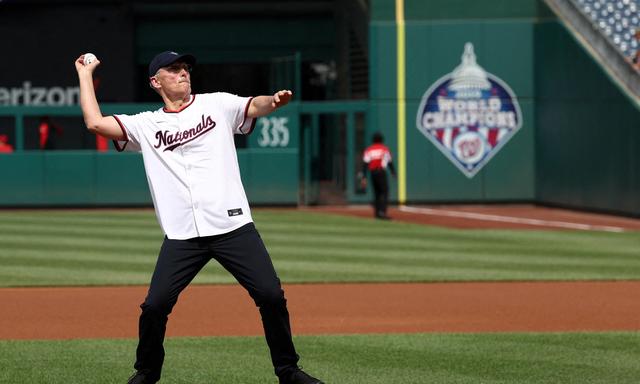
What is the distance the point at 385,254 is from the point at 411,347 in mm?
8189

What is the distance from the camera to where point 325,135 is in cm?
3120

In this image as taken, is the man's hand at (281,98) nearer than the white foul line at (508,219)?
Yes

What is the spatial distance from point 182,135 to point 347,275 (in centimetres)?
833

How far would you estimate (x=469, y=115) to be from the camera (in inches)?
1211

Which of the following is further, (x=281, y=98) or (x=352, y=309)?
(x=352, y=309)

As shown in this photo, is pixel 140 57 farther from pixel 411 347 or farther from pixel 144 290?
pixel 411 347

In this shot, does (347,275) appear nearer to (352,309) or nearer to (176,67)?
(352,309)

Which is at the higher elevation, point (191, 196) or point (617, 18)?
point (617, 18)

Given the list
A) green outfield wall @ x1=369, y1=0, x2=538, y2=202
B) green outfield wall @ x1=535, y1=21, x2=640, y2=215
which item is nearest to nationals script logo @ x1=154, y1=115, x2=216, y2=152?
green outfield wall @ x1=535, y1=21, x2=640, y2=215

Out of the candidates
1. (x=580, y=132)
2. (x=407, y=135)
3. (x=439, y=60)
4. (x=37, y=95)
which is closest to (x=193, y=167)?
(x=580, y=132)

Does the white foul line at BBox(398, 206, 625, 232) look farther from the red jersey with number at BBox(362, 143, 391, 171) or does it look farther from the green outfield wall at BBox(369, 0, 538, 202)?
the red jersey with number at BBox(362, 143, 391, 171)

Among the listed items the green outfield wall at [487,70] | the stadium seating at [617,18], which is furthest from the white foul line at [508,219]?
the stadium seating at [617,18]

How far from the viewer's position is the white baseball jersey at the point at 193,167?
719 centimetres

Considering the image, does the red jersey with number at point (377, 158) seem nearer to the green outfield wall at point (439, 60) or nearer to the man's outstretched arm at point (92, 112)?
the green outfield wall at point (439, 60)
